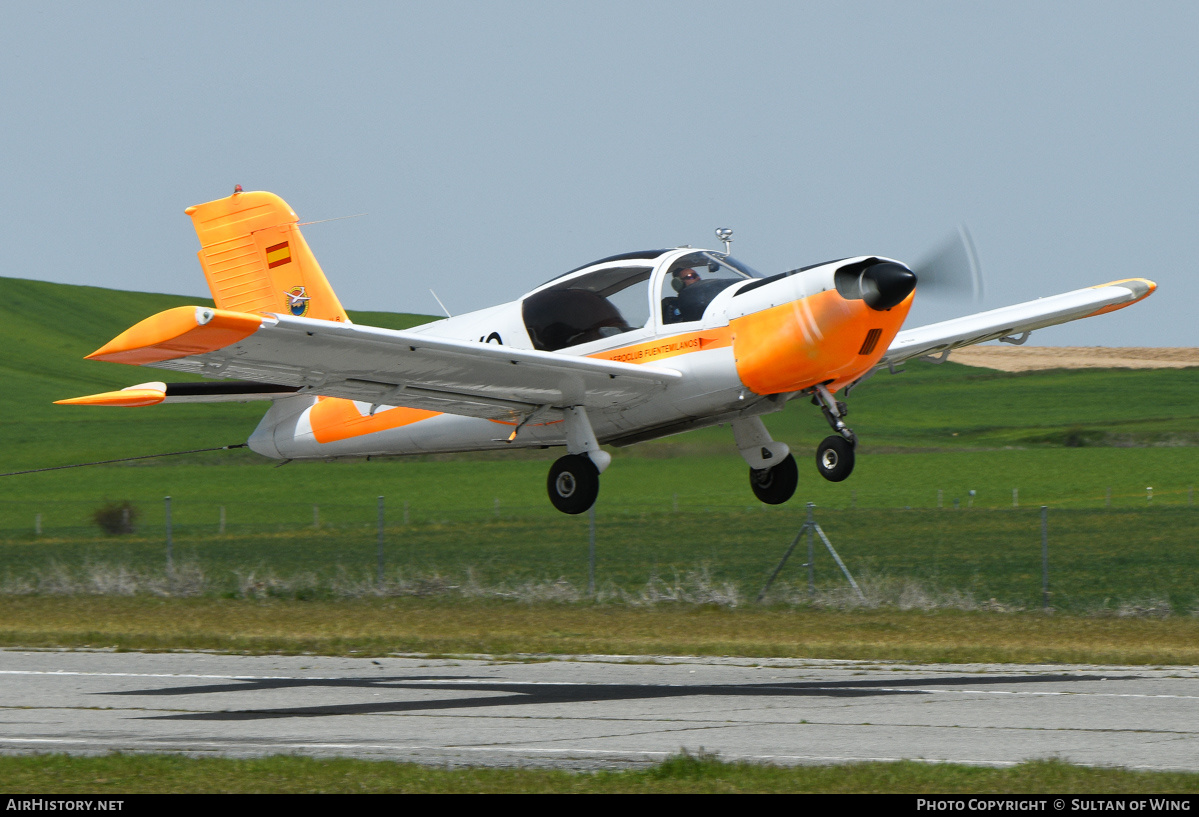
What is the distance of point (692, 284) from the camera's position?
1475 cm

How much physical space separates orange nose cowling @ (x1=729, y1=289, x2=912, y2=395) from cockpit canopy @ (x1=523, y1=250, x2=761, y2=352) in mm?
633

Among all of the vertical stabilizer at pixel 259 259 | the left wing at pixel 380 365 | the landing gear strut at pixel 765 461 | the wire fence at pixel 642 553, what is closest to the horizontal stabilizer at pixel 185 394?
the left wing at pixel 380 365

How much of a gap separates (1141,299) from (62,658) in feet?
51.9

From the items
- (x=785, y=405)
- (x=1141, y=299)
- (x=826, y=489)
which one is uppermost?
(x=1141, y=299)

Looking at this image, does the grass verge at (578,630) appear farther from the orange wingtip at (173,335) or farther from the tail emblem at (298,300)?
the orange wingtip at (173,335)

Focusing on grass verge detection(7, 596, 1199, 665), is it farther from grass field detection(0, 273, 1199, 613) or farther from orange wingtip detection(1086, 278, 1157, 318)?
orange wingtip detection(1086, 278, 1157, 318)

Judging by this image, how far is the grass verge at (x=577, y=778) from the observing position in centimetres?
962

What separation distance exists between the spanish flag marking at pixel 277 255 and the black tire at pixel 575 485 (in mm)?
6175

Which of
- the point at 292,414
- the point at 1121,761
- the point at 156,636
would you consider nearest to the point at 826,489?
the point at 156,636

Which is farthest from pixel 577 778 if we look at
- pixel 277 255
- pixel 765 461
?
pixel 277 255

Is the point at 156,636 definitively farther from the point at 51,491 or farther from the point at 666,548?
the point at 51,491

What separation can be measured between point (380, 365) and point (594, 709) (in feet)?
13.8

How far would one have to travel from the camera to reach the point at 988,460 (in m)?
59.2

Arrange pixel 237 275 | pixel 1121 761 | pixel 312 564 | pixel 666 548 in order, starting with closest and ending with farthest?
pixel 1121 761, pixel 237 275, pixel 312 564, pixel 666 548
